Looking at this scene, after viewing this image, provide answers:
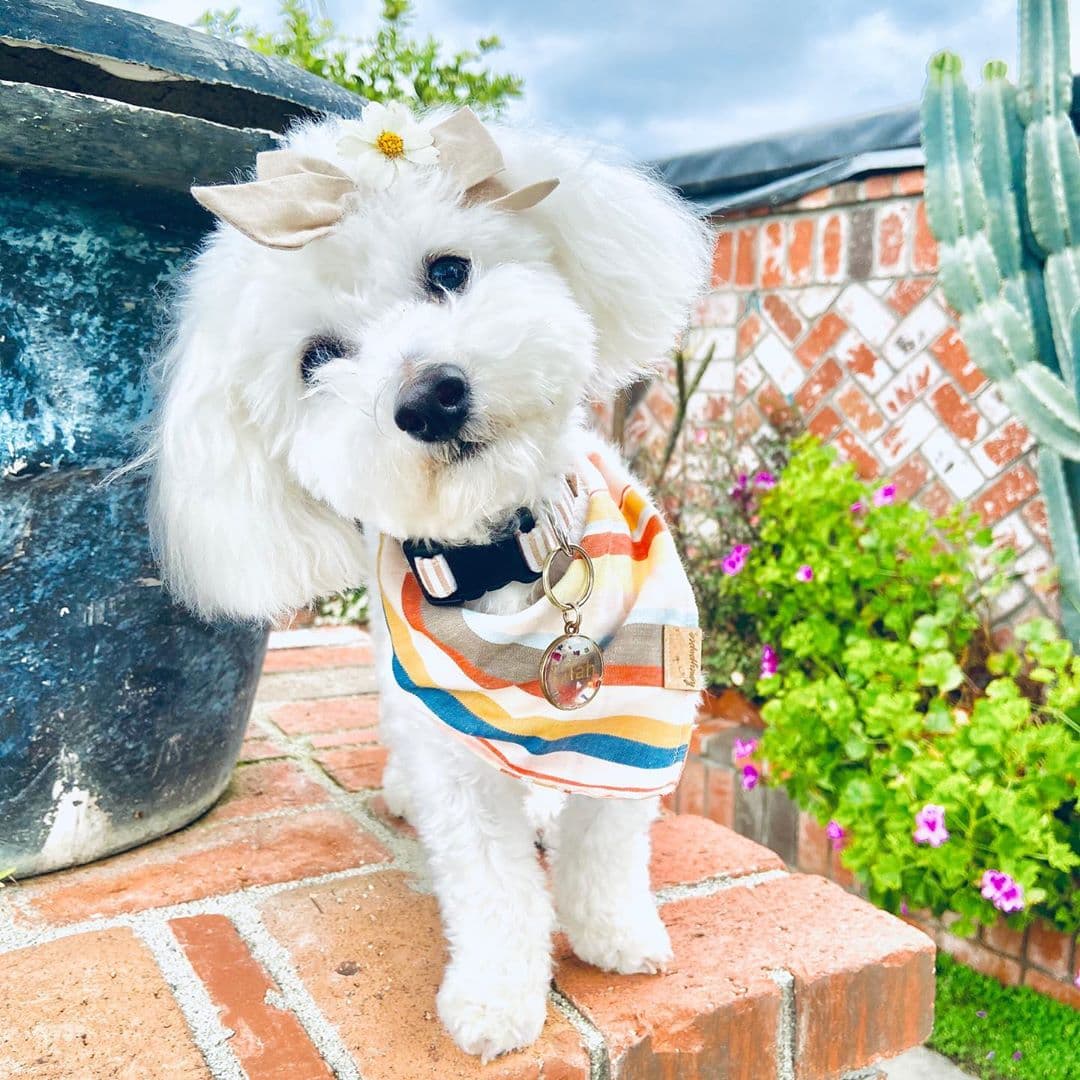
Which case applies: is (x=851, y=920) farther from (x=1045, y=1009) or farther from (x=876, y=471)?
(x=876, y=471)

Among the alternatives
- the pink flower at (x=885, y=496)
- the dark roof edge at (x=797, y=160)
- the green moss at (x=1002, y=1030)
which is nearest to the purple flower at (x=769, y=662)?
the pink flower at (x=885, y=496)

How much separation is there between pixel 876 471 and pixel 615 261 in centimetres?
217

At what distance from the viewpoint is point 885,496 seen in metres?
2.72

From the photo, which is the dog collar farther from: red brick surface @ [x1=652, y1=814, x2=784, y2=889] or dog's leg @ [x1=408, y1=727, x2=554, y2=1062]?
red brick surface @ [x1=652, y1=814, x2=784, y2=889]

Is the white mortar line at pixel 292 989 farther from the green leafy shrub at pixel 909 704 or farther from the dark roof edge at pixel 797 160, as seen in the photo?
the dark roof edge at pixel 797 160

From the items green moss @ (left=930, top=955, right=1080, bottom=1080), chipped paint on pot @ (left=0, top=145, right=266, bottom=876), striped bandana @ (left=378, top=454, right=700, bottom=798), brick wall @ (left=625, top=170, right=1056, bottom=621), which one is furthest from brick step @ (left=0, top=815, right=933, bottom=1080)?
brick wall @ (left=625, top=170, right=1056, bottom=621)

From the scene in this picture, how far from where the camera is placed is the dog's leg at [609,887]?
1.17 meters

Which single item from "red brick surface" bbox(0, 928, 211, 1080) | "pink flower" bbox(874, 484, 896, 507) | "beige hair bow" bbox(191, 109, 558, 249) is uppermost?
"beige hair bow" bbox(191, 109, 558, 249)

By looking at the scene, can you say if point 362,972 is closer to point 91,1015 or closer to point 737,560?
point 91,1015

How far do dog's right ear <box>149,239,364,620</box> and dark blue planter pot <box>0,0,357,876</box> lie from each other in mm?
143

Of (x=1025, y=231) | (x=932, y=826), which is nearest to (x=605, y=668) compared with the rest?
(x=932, y=826)

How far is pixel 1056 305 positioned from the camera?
2.49 metres

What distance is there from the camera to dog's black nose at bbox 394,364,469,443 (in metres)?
0.92

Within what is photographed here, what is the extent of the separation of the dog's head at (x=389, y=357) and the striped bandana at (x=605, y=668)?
0.33 feet
